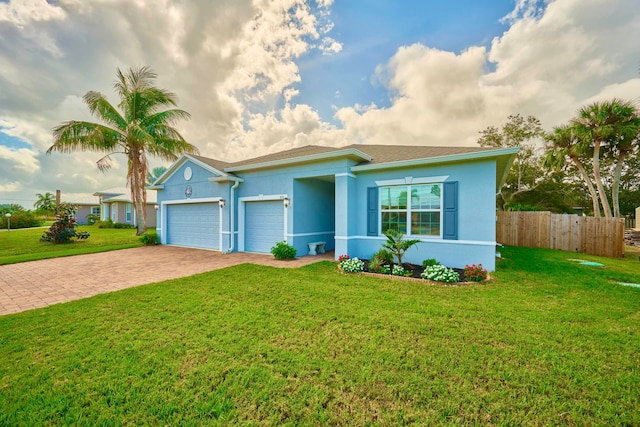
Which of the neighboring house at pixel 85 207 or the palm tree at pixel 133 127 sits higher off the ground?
the palm tree at pixel 133 127

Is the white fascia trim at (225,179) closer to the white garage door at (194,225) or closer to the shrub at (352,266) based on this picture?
the white garage door at (194,225)

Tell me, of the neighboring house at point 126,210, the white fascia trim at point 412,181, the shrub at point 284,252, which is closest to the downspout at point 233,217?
the shrub at point 284,252

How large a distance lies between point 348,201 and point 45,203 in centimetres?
3651

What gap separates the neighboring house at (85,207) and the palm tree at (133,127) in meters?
21.2

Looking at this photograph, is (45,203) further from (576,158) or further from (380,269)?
(576,158)

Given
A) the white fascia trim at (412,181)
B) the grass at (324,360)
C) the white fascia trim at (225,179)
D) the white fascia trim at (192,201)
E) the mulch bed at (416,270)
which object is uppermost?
the white fascia trim at (225,179)

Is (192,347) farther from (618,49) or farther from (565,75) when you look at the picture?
(618,49)

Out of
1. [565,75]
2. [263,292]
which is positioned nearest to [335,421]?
[263,292]

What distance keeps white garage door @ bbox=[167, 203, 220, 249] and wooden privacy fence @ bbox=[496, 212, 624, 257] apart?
14.9 m

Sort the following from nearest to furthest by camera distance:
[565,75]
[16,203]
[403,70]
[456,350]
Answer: [456,350] → [565,75] → [403,70] → [16,203]

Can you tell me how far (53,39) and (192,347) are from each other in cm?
1357

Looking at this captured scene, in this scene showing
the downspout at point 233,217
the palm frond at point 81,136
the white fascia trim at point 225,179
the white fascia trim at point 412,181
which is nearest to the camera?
the white fascia trim at point 412,181

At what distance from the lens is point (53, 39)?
381 inches

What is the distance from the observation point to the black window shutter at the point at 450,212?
7.54 meters
